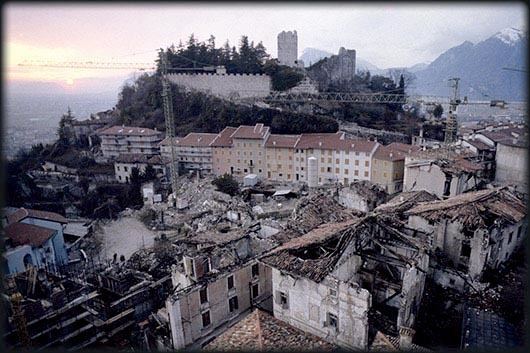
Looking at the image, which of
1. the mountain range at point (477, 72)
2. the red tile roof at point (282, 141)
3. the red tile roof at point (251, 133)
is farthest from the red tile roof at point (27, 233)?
the mountain range at point (477, 72)

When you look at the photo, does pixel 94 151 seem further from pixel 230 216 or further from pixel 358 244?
pixel 358 244

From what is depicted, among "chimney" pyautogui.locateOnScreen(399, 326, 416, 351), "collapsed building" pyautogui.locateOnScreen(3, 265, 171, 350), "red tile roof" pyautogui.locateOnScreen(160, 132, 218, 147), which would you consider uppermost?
"red tile roof" pyautogui.locateOnScreen(160, 132, 218, 147)

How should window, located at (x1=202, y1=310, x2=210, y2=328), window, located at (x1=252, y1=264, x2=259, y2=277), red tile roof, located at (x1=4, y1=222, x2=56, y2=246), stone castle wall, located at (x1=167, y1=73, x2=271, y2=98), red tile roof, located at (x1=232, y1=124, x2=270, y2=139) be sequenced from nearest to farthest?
1. window, located at (x1=202, y1=310, x2=210, y2=328)
2. window, located at (x1=252, y1=264, x2=259, y2=277)
3. red tile roof, located at (x1=4, y1=222, x2=56, y2=246)
4. red tile roof, located at (x1=232, y1=124, x2=270, y2=139)
5. stone castle wall, located at (x1=167, y1=73, x2=271, y2=98)

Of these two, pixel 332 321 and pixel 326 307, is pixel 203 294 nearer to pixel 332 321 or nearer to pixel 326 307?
pixel 326 307

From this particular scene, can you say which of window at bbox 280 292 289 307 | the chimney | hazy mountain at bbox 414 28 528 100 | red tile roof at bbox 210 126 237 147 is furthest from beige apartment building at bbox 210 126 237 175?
hazy mountain at bbox 414 28 528 100

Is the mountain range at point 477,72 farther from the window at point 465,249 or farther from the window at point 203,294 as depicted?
the window at point 203,294

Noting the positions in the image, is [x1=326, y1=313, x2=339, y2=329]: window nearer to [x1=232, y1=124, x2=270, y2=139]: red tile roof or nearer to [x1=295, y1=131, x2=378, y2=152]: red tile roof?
[x1=295, y1=131, x2=378, y2=152]: red tile roof
